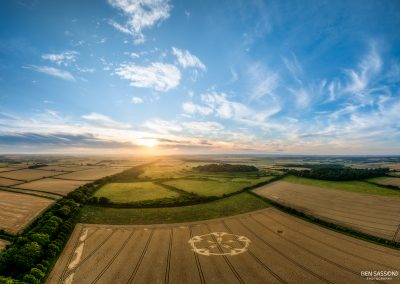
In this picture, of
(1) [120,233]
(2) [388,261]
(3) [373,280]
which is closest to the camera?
(3) [373,280]

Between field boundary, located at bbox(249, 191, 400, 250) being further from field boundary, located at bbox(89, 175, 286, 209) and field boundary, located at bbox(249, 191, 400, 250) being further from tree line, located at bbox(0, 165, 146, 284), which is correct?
tree line, located at bbox(0, 165, 146, 284)

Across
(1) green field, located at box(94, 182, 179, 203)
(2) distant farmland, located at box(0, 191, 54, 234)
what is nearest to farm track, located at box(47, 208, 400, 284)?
(2) distant farmland, located at box(0, 191, 54, 234)

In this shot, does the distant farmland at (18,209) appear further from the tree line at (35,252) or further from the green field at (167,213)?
the green field at (167,213)

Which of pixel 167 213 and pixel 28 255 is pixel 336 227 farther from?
pixel 28 255

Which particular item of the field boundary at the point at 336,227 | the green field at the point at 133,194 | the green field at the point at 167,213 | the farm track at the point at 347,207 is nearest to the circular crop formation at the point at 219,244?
the green field at the point at 167,213

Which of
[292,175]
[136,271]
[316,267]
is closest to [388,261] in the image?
[316,267]

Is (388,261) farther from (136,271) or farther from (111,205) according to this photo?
(111,205)

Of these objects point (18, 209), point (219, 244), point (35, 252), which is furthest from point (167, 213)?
point (18, 209)
